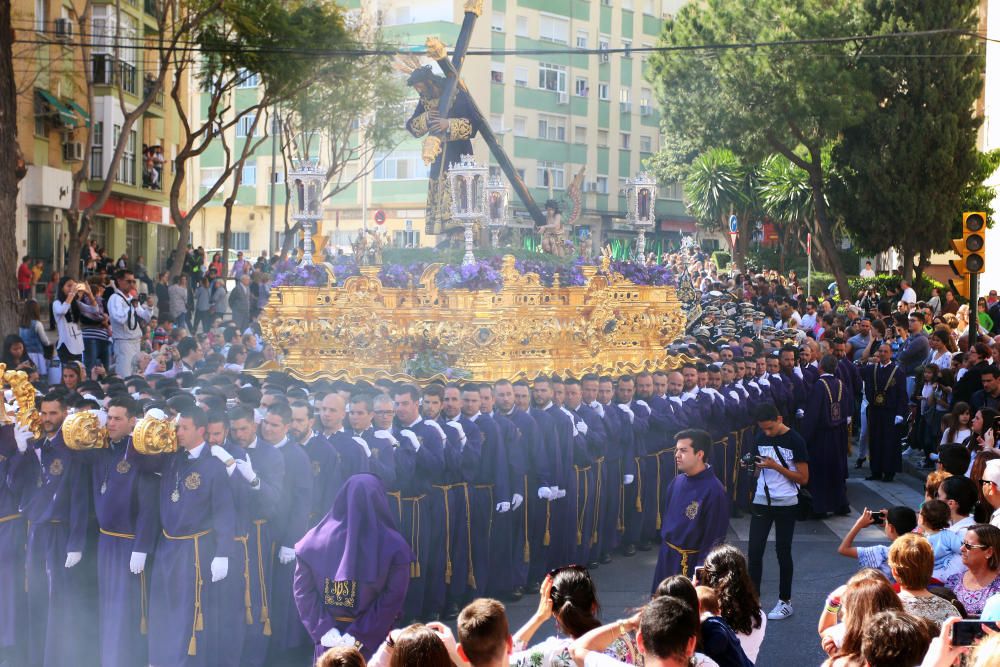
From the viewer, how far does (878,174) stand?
30.6 m

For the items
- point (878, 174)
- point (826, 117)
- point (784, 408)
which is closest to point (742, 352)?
point (784, 408)

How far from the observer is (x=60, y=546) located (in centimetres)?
828

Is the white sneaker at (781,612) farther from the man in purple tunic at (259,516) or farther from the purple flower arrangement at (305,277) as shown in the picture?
the purple flower arrangement at (305,277)

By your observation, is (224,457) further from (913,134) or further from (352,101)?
(913,134)

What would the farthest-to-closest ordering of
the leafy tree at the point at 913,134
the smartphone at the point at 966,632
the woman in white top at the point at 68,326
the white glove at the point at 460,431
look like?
the leafy tree at the point at 913,134
the woman in white top at the point at 68,326
the white glove at the point at 460,431
the smartphone at the point at 966,632

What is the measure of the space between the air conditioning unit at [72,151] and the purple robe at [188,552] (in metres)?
26.2

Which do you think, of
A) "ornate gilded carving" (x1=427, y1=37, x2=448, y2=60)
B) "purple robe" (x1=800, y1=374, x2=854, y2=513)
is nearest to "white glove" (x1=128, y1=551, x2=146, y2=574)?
"purple robe" (x1=800, y1=374, x2=854, y2=513)

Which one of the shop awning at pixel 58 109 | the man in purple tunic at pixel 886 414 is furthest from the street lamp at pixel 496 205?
the shop awning at pixel 58 109

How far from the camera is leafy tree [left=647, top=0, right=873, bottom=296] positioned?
92.4ft

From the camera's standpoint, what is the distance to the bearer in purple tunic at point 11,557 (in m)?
8.36

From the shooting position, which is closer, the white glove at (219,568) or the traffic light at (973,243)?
the white glove at (219,568)

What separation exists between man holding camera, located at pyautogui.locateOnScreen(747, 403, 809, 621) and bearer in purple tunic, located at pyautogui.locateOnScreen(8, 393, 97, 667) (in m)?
4.89

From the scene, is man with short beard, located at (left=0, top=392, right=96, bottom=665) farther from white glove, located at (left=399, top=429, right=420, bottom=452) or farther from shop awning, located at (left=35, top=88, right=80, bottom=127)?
shop awning, located at (left=35, top=88, right=80, bottom=127)

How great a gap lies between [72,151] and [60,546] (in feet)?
84.4
